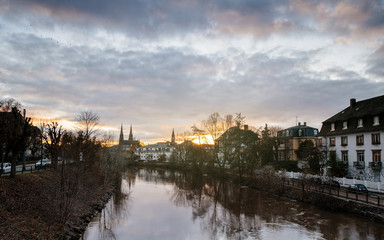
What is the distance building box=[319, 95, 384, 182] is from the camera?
115ft

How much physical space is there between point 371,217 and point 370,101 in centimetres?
2546

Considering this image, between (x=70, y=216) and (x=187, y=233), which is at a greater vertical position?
(x=70, y=216)

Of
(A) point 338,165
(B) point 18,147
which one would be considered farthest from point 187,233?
(A) point 338,165

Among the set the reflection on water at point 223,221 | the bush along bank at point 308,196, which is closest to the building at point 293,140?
the bush along bank at point 308,196

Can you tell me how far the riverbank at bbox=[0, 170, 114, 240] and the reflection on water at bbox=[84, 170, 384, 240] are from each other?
1.53 metres

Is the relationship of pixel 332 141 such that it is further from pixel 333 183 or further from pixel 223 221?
pixel 223 221

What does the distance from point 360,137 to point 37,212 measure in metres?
40.0

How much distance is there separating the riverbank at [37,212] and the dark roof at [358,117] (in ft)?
118

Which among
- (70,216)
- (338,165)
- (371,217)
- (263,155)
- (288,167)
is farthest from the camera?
(263,155)

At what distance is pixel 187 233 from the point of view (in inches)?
817

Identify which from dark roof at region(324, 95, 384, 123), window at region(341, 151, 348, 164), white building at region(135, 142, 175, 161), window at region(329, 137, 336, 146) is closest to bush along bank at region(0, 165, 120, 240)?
window at region(341, 151, 348, 164)

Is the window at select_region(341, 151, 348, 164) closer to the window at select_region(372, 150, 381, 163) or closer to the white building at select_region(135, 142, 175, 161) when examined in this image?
the window at select_region(372, 150, 381, 163)

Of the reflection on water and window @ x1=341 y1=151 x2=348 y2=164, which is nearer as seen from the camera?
the reflection on water

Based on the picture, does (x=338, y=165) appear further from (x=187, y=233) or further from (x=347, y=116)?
(x=187, y=233)
